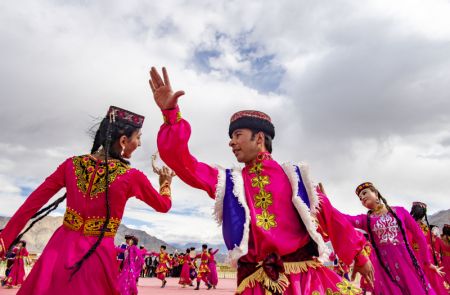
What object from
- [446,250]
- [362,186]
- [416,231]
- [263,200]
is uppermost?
[362,186]

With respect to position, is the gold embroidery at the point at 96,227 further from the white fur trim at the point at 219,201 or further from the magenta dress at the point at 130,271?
the magenta dress at the point at 130,271

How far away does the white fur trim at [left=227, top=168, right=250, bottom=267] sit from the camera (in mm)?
2682

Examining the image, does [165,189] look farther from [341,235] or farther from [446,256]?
[446,256]

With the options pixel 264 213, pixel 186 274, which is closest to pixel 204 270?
pixel 186 274

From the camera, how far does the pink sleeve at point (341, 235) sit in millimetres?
2924

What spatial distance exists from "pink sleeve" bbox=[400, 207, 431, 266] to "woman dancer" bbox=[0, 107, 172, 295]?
3.93 meters

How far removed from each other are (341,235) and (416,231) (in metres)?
3.62

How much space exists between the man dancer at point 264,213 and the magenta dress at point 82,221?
86 cm

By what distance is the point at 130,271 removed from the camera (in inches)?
408

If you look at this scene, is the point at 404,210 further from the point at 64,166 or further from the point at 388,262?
the point at 64,166

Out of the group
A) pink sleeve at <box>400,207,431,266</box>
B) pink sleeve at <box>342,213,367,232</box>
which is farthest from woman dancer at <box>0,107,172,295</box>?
pink sleeve at <box>400,207,431,266</box>

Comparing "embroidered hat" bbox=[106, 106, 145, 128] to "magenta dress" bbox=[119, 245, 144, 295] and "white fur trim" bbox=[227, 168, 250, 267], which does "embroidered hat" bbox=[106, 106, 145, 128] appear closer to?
"white fur trim" bbox=[227, 168, 250, 267]

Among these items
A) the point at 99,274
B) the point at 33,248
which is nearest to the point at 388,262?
the point at 99,274

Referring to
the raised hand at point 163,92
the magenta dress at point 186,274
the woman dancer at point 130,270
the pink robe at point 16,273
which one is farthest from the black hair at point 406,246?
the magenta dress at point 186,274
